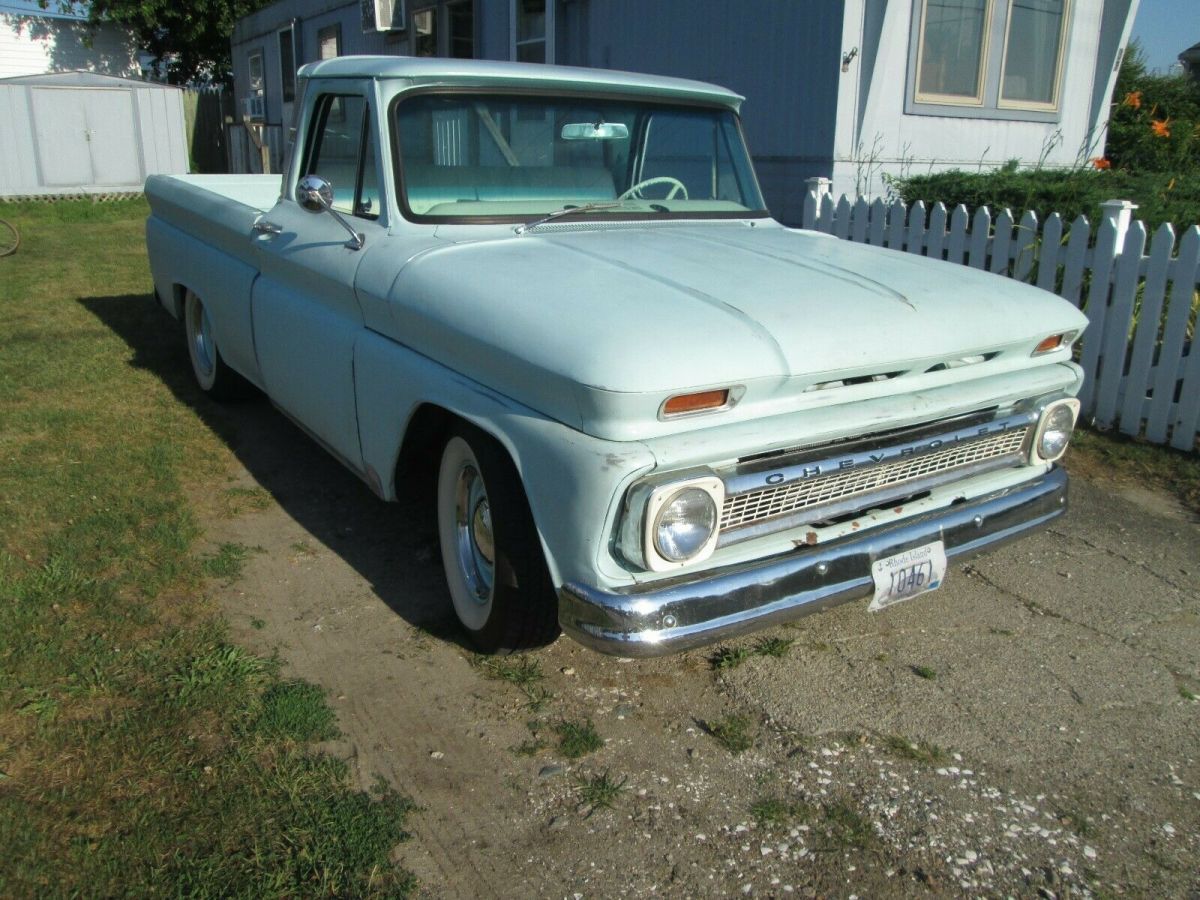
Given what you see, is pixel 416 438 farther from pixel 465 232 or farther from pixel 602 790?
pixel 602 790

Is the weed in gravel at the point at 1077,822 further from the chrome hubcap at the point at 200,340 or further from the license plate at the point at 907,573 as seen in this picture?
the chrome hubcap at the point at 200,340

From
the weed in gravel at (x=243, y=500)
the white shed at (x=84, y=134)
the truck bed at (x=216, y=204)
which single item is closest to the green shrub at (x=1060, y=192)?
the truck bed at (x=216, y=204)

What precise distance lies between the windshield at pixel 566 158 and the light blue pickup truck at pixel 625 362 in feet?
0.04

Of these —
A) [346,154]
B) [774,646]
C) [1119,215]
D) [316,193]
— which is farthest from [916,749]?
[1119,215]

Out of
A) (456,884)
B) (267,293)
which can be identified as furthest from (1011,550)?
(267,293)

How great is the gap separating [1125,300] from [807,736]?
376 centimetres

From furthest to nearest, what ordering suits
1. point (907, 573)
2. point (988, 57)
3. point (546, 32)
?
point (546, 32)
point (988, 57)
point (907, 573)

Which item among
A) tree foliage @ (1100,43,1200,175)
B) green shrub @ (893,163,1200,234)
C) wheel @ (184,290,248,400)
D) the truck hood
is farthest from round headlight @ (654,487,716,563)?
tree foliage @ (1100,43,1200,175)

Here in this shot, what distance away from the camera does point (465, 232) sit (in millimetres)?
3549

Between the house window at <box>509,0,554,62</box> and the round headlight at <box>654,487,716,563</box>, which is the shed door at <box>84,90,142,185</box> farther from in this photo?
the round headlight at <box>654,487,716,563</box>

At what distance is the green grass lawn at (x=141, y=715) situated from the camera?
2.34 metres

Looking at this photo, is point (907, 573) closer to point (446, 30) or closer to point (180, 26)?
point (446, 30)

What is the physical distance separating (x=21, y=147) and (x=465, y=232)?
15874 millimetres

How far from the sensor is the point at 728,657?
3312 mm
